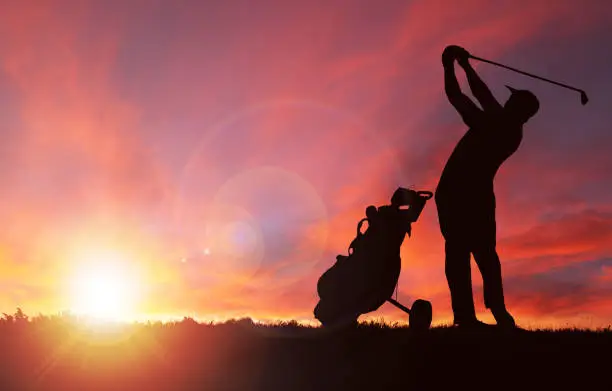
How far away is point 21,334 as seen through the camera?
13.1 metres

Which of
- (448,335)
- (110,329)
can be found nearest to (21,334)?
(110,329)

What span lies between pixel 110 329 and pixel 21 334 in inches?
60.8

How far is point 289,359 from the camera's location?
11797 millimetres

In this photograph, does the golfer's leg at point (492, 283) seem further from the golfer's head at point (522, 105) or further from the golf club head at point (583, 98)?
the golf club head at point (583, 98)

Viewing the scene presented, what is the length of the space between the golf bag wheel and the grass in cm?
34

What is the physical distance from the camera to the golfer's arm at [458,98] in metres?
13.9

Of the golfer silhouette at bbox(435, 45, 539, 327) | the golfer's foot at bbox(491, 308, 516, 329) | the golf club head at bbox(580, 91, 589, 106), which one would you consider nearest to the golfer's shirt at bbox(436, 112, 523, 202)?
the golfer silhouette at bbox(435, 45, 539, 327)

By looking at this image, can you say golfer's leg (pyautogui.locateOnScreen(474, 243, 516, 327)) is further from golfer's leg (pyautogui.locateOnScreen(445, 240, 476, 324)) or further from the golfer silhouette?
golfer's leg (pyautogui.locateOnScreen(445, 240, 476, 324))

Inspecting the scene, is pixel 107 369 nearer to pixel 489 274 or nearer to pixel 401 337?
pixel 401 337

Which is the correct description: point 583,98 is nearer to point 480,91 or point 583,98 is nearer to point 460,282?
point 480,91

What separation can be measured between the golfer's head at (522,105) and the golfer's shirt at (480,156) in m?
0.22

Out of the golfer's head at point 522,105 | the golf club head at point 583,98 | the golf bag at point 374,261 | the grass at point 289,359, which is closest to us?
the grass at point 289,359

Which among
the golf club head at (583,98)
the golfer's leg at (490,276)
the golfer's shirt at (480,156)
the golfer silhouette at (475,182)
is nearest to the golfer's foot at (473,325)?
the golfer silhouette at (475,182)

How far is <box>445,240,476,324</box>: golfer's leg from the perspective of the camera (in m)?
14.1
